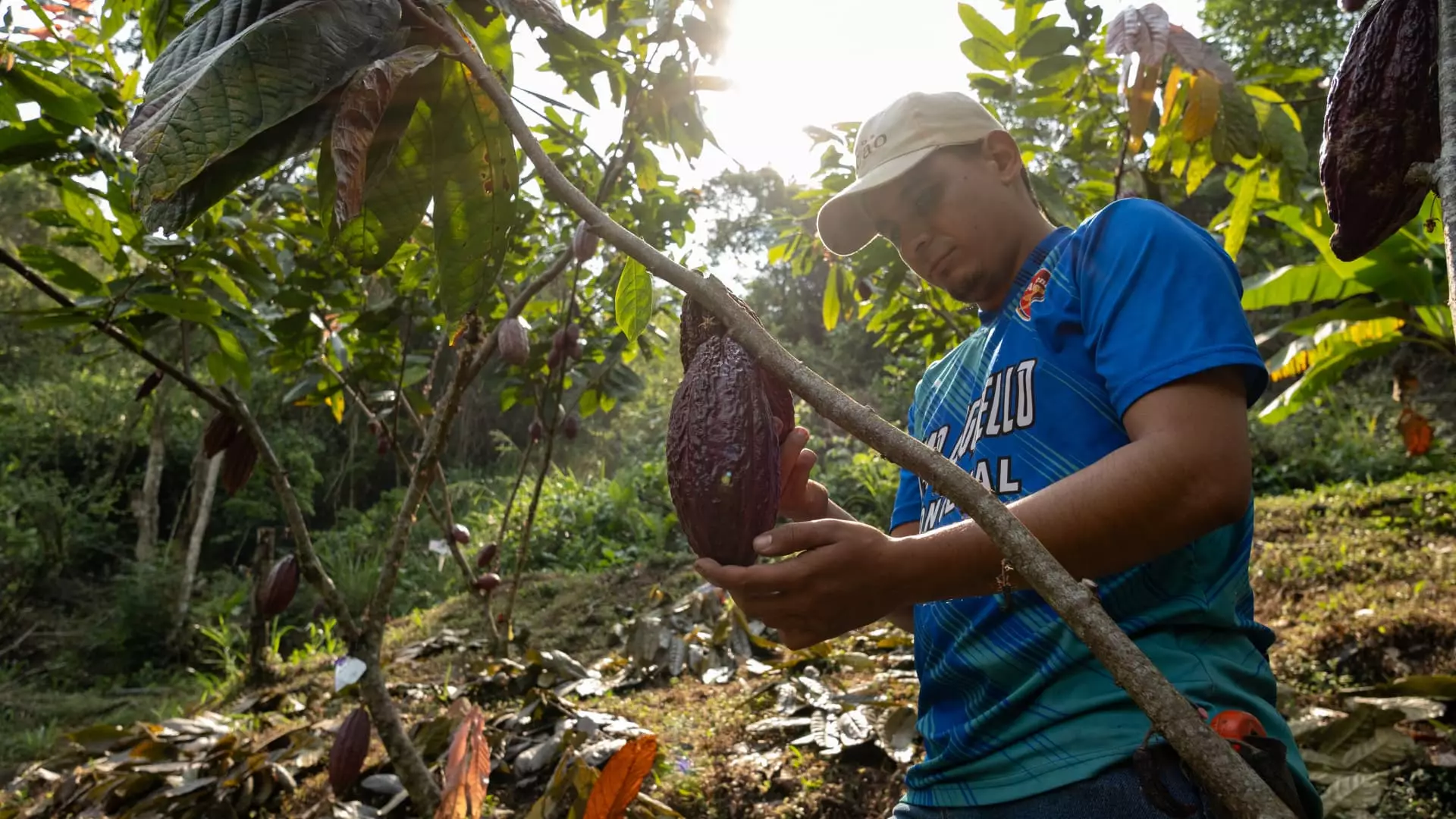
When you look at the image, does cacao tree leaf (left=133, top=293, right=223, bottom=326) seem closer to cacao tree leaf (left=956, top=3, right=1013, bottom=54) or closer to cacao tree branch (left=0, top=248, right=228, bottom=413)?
cacao tree branch (left=0, top=248, right=228, bottom=413)

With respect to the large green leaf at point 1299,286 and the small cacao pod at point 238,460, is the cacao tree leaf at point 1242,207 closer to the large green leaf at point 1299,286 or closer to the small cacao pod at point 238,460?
the large green leaf at point 1299,286

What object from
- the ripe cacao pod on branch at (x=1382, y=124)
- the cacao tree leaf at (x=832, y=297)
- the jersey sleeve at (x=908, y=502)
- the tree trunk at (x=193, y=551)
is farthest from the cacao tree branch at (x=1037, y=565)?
the tree trunk at (x=193, y=551)

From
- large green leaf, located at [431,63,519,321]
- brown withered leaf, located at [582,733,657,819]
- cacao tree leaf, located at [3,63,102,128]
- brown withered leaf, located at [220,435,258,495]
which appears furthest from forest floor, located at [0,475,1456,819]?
cacao tree leaf, located at [3,63,102,128]

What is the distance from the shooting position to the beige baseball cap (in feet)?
4.27

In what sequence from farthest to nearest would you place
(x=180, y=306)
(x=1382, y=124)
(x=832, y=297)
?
(x=832, y=297), (x=180, y=306), (x=1382, y=124)

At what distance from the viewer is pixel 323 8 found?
607 mm

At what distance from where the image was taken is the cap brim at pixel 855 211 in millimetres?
1296

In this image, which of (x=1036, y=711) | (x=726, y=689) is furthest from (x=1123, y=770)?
(x=726, y=689)

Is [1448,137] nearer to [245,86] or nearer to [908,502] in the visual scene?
[245,86]

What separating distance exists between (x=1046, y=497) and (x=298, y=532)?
149 centimetres

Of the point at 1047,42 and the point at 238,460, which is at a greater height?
the point at 1047,42

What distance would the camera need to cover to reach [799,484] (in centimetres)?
92

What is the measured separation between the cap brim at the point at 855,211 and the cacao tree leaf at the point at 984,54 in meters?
0.99

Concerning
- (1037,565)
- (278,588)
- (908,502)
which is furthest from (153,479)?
(1037,565)
